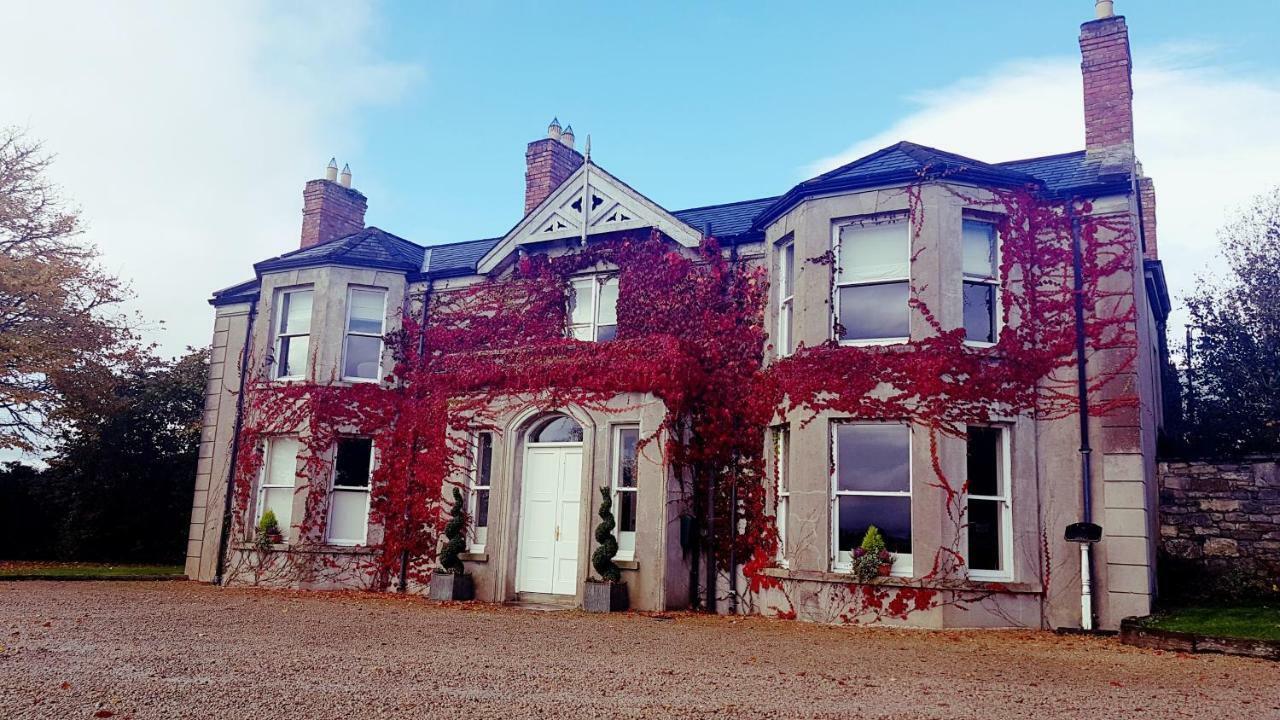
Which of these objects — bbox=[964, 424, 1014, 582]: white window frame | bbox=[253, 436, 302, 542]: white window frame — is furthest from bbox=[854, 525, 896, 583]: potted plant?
bbox=[253, 436, 302, 542]: white window frame

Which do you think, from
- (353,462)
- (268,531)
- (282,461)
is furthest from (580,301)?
(268,531)

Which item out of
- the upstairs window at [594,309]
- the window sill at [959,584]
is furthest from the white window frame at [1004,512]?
the upstairs window at [594,309]

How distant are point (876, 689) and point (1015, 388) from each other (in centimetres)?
674

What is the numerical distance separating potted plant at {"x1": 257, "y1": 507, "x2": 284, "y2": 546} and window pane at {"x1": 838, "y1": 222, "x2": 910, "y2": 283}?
37.0ft

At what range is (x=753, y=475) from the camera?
15008 millimetres

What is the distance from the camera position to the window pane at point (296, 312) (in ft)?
63.3

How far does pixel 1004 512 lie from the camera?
13.2 m

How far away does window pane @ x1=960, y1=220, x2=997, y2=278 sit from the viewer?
1414 centimetres

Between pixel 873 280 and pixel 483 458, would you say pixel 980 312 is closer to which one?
pixel 873 280

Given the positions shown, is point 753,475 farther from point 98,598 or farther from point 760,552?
point 98,598

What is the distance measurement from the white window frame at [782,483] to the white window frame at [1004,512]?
2606mm

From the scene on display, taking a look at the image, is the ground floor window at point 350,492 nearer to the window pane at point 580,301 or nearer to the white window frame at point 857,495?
the window pane at point 580,301

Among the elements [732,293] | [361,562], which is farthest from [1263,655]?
[361,562]

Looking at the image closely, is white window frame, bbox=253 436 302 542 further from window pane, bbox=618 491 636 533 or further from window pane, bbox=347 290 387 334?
window pane, bbox=618 491 636 533
